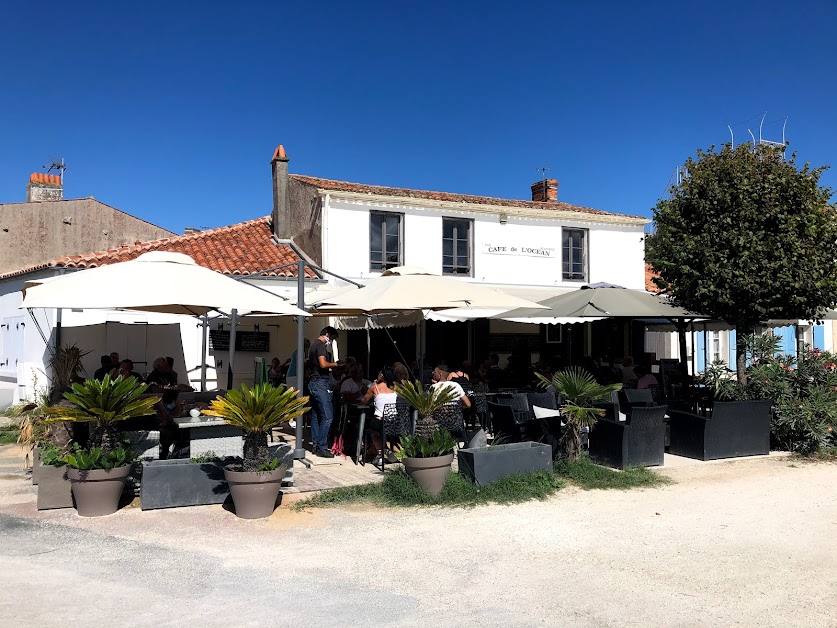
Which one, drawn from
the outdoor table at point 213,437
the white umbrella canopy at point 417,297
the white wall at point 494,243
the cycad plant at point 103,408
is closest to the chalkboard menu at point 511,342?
the white wall at point 494,243

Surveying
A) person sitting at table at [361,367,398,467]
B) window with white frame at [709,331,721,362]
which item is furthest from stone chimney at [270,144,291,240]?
window with white frame at [709,331,721,362]

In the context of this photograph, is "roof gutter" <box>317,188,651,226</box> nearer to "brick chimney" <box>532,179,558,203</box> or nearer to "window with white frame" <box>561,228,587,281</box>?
"window with white frame" <box>561,228,587,281</box>

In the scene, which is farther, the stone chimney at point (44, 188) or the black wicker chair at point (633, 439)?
the stone chimney at point (44, 188)

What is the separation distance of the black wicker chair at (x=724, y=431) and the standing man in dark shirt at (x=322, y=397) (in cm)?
447

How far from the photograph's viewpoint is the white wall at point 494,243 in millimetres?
16172

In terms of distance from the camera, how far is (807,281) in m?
9.29

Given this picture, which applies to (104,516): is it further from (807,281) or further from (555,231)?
(555,231)

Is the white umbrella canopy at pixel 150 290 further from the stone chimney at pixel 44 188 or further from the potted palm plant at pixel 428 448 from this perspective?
the stone chimney at pixel 44 188

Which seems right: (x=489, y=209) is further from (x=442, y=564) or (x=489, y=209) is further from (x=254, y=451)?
(x=442, y=564)

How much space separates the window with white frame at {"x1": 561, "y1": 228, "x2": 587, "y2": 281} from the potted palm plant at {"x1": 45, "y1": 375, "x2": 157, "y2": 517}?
14.0 m

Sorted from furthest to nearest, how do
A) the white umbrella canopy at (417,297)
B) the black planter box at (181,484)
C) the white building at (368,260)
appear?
1. the white building at (368,260)
2. the white umbrella canopy at (417,297)
3. the black planter box at (181,484)

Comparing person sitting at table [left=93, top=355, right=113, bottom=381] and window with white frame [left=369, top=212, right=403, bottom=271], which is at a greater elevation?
window with white frame [left=369, top=212, right=403, bottom=271]

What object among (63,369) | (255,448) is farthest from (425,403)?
(63,369)

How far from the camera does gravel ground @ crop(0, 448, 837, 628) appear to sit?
4070 mm
